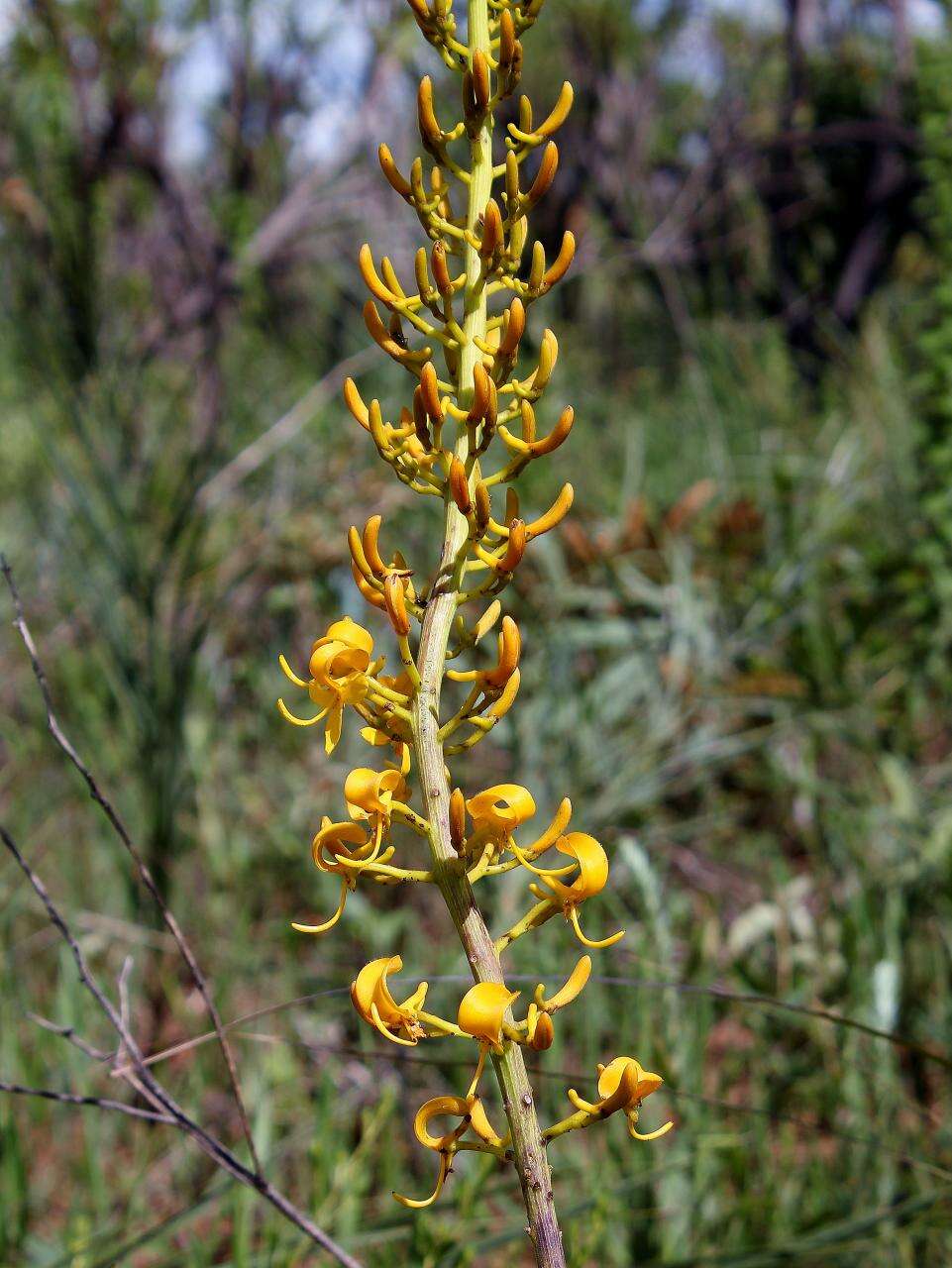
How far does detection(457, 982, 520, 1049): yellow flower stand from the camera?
763 millimetres

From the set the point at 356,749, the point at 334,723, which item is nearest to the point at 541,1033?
the point at 334,723

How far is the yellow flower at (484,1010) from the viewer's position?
0.76 meters

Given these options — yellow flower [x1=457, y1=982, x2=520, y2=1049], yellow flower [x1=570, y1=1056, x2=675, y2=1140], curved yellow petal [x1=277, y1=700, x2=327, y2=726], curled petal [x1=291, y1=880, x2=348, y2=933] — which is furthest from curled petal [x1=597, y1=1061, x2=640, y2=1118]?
curved yellow petal [x1=277, y1=700, x2=327, y2=726]

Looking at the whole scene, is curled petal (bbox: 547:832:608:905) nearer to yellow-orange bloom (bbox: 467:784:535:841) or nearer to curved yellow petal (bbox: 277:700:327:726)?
yellow-orange bloom (bbox: 467:784:535:841)

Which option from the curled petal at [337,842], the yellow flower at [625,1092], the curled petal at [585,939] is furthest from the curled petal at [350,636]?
the yellow flower at [625,1092]

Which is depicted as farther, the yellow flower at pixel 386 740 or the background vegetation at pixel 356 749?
the background vegetation at pixel 356 749

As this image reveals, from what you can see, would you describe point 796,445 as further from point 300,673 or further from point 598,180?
point 598,180

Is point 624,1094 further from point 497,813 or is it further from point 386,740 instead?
point 386,740

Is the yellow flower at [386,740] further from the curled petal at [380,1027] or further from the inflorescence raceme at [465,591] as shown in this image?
the curled petal at [380,1027]

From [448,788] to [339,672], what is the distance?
123mm

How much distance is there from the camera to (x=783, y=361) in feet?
17.9

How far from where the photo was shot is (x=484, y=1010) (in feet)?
2.51

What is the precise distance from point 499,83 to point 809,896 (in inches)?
90.5

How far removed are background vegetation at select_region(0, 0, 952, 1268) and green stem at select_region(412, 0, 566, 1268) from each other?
1.17 ft
